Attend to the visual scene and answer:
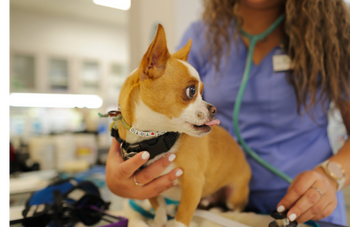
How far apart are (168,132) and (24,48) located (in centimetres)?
454

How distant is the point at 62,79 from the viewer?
14.9ft

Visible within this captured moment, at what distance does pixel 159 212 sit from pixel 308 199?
36 cm

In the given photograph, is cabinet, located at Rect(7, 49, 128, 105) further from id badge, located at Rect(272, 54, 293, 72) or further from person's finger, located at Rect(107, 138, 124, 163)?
id badge, located at Rect(272, 54, 293, 72)

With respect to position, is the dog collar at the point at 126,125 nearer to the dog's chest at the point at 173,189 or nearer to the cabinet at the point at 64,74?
the dog's chest at the point at 173,189

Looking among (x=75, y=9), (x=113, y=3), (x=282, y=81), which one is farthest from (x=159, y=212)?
(x=75, y=9)

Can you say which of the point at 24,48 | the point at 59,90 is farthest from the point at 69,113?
the point at 24,48

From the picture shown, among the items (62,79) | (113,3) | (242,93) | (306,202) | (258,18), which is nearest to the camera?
(306,202)

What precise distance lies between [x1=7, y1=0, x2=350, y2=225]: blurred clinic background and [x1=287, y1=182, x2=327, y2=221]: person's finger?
1992 mm

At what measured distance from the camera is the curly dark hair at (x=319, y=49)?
777 mm

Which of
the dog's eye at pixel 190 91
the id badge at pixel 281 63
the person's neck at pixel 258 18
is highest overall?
the person's neck at pixel 258 18

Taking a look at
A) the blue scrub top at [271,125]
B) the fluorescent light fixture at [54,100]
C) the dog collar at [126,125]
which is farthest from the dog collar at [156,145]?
the fluorescent light fixture at [54,100]

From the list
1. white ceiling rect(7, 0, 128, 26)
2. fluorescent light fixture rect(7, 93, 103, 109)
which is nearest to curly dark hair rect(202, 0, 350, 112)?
fluorescent light fixture rect(7, 93, 103, 109)

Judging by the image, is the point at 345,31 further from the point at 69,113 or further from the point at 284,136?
the point at 69,113

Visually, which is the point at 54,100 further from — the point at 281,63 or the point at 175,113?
the point at 175,113
